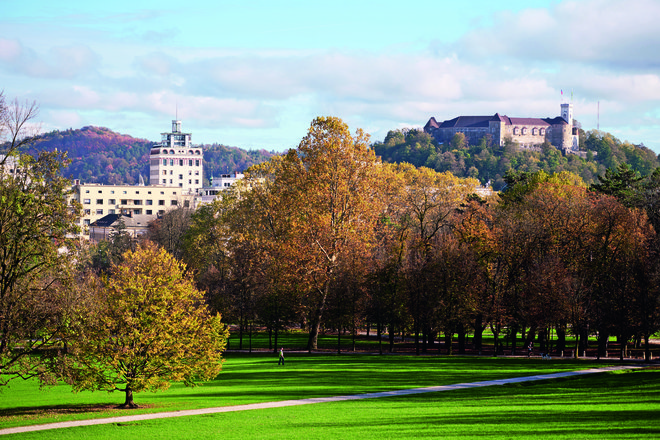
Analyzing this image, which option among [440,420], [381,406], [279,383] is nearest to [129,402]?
[279,383]

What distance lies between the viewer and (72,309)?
34.1 metres

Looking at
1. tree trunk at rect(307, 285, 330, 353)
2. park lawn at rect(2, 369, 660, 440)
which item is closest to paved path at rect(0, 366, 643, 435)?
park lawn at rect(2, 369, 660, 440)

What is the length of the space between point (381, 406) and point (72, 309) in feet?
48.2

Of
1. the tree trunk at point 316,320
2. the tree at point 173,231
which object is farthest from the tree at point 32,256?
the tree at point 173,231

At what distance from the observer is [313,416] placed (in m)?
29.6

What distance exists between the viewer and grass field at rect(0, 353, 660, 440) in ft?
84.5

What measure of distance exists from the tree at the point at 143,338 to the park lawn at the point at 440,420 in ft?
17.0

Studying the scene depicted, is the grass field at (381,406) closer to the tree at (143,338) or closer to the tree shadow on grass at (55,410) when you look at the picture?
the tree shadow on grass at (55,410)

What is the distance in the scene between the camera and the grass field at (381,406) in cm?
2575

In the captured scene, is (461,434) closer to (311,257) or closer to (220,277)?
(311,257)

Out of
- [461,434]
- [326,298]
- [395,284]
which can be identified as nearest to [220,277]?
[326,298]

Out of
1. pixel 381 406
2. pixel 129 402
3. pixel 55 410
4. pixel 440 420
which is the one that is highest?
pixel 440 420

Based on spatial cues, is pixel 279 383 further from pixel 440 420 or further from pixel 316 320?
pixel 316 320

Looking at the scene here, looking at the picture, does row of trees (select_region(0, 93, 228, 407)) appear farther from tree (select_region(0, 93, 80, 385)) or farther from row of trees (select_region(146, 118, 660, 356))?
row of trees (select_region(146, 118, 660, 356))
